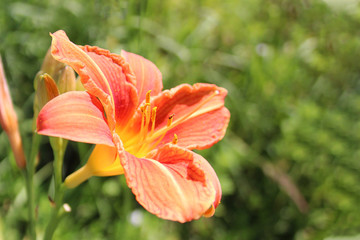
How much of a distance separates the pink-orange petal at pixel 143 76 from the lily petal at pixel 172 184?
24cm

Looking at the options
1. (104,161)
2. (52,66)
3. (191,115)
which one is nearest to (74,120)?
(104,161)

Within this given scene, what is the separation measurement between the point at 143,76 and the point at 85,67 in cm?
23

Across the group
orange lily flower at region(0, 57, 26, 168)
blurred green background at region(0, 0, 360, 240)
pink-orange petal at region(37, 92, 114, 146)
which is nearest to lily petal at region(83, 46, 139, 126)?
pink-orange petal at region(37, 92, 114, 146)

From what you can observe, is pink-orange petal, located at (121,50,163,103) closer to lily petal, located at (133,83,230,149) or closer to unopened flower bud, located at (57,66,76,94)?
lily petal, located at (133,83,230,149)

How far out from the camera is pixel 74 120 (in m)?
0.72

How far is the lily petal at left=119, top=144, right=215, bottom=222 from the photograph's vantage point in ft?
2.28

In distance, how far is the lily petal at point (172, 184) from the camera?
696mm

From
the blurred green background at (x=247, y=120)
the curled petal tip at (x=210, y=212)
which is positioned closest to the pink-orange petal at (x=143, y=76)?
the curled petal tip at (x=210, y=212)

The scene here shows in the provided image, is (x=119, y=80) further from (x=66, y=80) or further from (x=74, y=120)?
(x=74, y=120)

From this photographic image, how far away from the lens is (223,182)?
5.89ft

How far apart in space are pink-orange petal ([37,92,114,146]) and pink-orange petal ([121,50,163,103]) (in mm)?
227

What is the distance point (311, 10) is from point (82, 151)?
1.67 metres

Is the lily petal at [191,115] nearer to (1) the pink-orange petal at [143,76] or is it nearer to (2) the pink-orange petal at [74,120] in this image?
(1) the pink-orange petal at [143,76]

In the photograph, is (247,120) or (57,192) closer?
(57,192)
